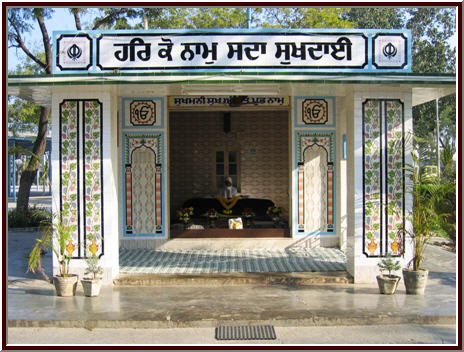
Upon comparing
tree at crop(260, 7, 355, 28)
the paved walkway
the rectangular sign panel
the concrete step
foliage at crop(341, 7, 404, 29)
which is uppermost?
foliage at crop(341, 7, 404, 29)

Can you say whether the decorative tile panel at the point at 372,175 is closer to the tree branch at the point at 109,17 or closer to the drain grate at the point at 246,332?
the drain grate at the point at 246,332

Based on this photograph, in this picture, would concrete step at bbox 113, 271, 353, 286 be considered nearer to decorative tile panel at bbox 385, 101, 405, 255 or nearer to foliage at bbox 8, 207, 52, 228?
decorative tile panel at bbox 385, 101, 405, 255

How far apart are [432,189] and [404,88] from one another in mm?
1611

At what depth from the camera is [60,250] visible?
7.95 m

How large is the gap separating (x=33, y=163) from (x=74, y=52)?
9623 millimetres

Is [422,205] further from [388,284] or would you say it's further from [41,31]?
[41,31]

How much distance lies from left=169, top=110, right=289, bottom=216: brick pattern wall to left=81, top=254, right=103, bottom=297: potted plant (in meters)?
7.74

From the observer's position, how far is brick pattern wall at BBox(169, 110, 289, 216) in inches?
620

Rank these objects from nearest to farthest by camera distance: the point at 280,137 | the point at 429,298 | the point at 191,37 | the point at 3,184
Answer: the point at 3,184
the point at 429,298
the point at 191,37
the point at 280,137

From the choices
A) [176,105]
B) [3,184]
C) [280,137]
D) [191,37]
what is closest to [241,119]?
[280,137]

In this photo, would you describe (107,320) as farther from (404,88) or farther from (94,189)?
(404,88)

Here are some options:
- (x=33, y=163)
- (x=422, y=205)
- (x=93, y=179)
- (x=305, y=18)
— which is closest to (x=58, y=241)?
(x=93, y=179)

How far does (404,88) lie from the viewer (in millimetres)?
8195

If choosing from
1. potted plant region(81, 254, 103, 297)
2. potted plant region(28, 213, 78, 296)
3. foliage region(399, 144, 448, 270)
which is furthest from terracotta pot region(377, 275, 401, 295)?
potted plant region(28, 213, 78, 296)
